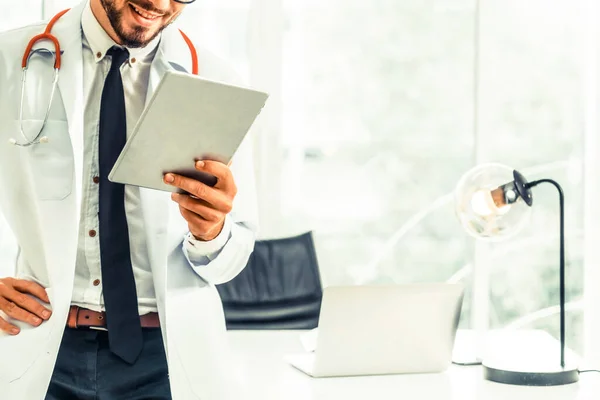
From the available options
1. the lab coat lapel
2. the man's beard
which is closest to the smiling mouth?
the man's beard

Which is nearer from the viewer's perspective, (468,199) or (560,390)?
(560,390)

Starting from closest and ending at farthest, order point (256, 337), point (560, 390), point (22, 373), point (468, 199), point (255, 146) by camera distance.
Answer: point (22, 373) < point (560, 390) < point (468, 199) < point (256, 337) < point (255, 146)

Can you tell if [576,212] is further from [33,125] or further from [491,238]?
[33,125]

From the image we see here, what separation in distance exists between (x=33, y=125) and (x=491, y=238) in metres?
1.19

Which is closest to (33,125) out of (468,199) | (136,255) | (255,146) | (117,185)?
(117,185)

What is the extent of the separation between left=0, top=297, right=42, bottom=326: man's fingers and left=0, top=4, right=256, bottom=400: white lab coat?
0.02 metres

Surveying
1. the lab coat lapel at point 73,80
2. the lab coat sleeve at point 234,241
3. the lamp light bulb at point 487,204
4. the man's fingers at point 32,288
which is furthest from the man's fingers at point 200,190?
the lamp light bulb at point 487,204

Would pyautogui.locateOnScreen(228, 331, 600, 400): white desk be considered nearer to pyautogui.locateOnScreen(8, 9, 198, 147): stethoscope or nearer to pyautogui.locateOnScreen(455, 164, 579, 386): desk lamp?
pyautogui.locateOnScreen(455, 164, 579, 386): desk lamp

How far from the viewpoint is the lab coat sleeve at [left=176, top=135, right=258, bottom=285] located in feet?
4.57

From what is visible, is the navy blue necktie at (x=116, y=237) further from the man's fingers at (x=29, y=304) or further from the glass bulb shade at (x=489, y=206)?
the glass bulb shade at (x=489, y=206)

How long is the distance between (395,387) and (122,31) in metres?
0.99

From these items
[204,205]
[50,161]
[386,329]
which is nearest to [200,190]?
[204,205]

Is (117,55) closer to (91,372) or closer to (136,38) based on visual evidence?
(136,38)

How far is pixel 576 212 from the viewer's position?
4.04 meters
